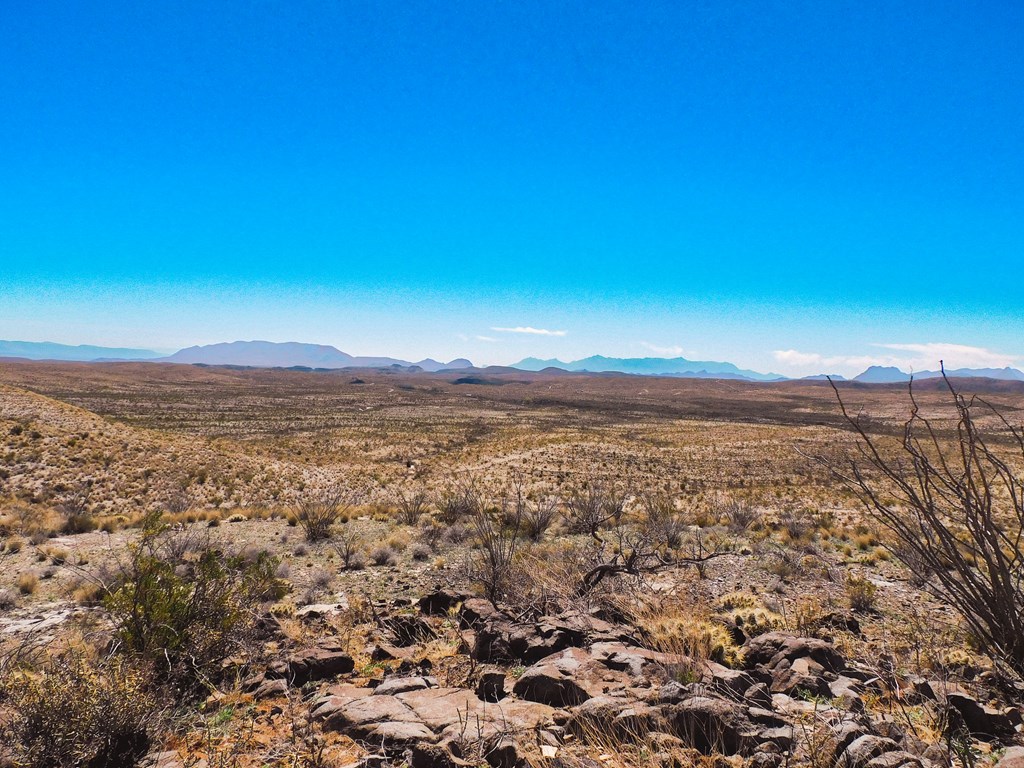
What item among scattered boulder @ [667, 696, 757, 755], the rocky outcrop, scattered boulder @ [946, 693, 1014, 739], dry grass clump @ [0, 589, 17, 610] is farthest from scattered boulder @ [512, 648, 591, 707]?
dry grass clump @ [0, 589, 17, 610]

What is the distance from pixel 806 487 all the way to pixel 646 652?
2334 cm

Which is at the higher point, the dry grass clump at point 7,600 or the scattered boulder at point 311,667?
the scattered boulder at point 311,667

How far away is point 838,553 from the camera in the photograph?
12203 mm

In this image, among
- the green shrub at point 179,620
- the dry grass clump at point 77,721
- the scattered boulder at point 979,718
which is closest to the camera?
the scattered boulder at point 979,718

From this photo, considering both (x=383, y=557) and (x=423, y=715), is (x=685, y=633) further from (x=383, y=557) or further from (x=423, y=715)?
(x=383, y=557)

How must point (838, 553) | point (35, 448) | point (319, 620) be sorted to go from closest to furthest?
point (319, 620)
point (838, 553)
point (35, 448)

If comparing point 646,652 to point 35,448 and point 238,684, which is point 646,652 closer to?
point 238,684

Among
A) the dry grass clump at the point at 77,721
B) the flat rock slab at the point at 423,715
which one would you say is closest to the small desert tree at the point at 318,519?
the dry grass clump at the point at 77,721

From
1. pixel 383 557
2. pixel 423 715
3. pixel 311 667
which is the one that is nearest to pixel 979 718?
pixel 423 715

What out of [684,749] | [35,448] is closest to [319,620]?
[684,749]

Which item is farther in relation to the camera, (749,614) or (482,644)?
(749,614)

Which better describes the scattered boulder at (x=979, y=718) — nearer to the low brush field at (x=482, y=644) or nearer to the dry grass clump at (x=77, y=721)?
the low brush field at (x=482, y=644)

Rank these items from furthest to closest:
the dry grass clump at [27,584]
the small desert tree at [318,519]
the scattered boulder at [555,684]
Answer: the small desert tree at [318,519]
the dry grass clump at [27,584]
the scattered boulder at [555,684]

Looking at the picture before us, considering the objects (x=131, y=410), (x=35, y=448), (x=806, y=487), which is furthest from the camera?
(x=131, y=410)
